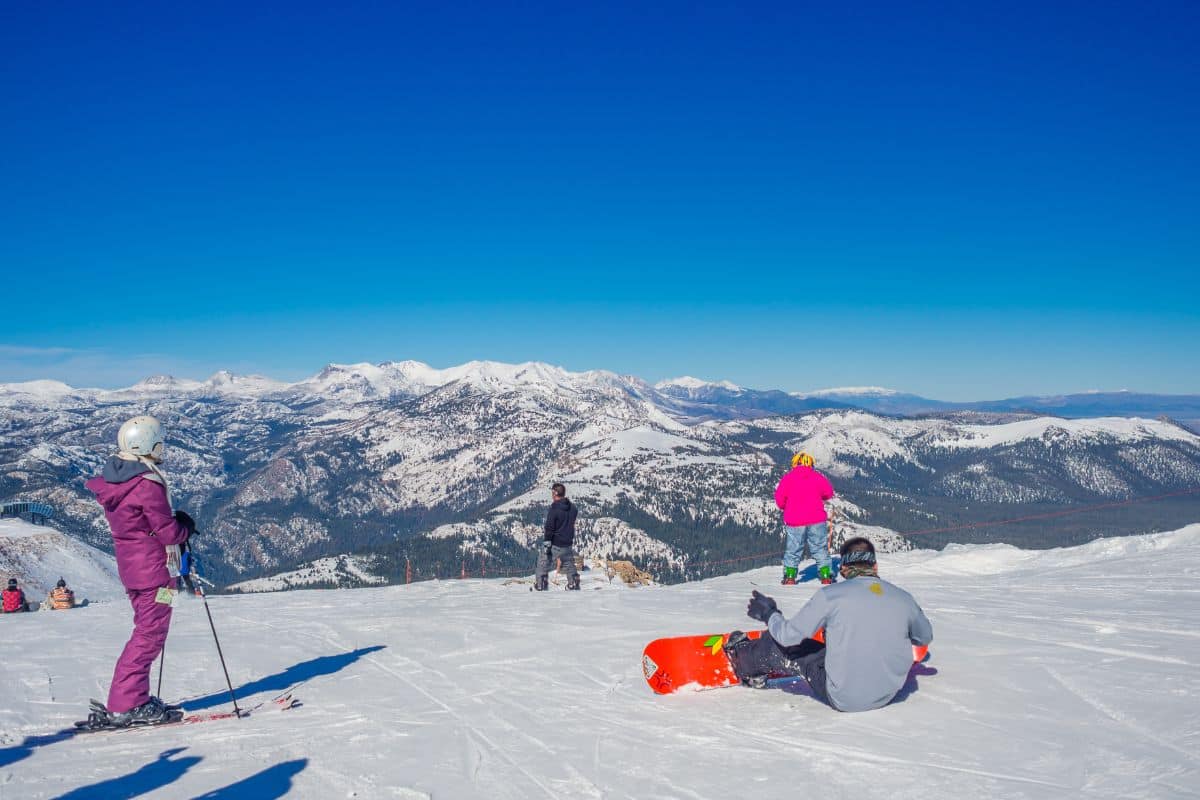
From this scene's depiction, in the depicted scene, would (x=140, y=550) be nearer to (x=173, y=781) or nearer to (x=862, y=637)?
(x=173, y=781)

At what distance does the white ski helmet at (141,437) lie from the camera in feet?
26.1

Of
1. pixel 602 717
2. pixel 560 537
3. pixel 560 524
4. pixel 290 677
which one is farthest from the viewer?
pixel 560 537

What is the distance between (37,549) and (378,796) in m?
162

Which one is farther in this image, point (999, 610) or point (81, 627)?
point (81, 627)

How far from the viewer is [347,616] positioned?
15750mm

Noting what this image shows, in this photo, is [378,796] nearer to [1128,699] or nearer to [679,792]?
[679,792]

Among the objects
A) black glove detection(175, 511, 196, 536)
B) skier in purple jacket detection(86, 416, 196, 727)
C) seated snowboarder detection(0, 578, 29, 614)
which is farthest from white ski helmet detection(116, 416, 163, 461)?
seated snowboarder detection(0, 578, 29, 614)

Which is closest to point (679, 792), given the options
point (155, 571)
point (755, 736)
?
point (755, 736)

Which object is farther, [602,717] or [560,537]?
[560,537]

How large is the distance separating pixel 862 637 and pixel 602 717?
308 cm

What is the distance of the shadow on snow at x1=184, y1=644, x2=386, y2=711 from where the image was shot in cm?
912

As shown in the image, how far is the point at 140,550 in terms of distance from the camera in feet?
26.1

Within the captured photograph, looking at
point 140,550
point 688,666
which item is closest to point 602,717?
point 688,666

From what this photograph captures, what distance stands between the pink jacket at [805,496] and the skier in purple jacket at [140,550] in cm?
1339
